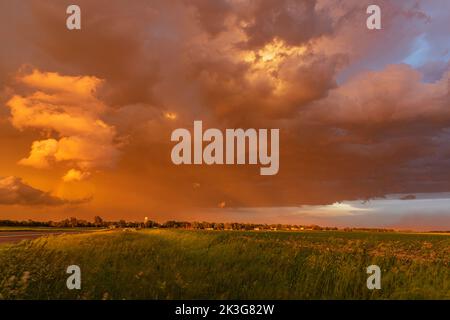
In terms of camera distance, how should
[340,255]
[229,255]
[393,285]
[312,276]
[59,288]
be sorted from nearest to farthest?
[59,288], [393,285], [312,276], [340,255], [229,255]

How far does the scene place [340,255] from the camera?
17375 mm

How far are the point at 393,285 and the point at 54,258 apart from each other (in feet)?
41.0

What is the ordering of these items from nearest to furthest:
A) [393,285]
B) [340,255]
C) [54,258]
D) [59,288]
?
1. [59,288]
2. [393,285]
3. [54,258]
4. [340,255]

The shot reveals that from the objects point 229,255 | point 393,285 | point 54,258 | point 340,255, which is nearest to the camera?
point 393,285

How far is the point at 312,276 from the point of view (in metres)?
13.5

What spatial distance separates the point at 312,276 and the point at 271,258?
3.58 meters
